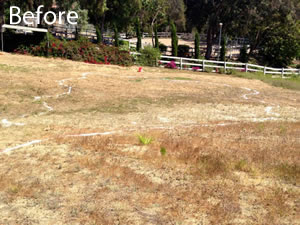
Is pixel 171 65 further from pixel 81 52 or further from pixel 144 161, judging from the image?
pixel 144 161

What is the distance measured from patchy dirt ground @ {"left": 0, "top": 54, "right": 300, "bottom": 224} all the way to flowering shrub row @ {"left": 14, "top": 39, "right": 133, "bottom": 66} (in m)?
13.1

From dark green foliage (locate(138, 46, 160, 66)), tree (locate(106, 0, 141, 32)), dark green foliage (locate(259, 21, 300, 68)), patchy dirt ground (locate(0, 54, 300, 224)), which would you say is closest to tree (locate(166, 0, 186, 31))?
dark green foliage (locate(259, 21, 300, 68))

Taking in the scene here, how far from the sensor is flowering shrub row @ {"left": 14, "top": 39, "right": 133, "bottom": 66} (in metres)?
26.9

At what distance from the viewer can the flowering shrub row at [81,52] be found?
26859mm

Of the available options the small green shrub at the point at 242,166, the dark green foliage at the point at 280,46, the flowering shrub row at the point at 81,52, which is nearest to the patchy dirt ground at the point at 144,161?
the small green shrub at the point at 242,166

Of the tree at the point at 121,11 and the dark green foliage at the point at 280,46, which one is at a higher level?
the tree at the point at 121,11

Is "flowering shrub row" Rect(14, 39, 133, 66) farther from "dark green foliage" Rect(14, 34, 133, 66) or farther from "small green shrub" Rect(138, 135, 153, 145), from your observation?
"small green shrub" Rect(138, 135, 153, 145)

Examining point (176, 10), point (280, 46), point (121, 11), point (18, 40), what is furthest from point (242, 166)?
point (176, 10)

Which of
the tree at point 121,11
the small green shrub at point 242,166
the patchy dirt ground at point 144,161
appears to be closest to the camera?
the patchy dirt ground at point 144,161

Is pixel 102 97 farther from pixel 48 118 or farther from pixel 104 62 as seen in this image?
pixel 104 62

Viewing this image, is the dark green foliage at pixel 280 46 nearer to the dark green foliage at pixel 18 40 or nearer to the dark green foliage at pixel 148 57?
the dark green foliage at pixel 148 57

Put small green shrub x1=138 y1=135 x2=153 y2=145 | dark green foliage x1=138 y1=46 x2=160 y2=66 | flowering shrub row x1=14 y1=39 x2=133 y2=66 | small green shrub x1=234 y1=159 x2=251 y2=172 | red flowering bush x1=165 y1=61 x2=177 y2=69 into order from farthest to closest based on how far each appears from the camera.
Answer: red flowering bush x1=165 y1=61 x2=177 y2=69, dark green foliage x1=138 y1=46 x2=160 y2=66, flowering shrub row x1=14 y1=39 x2=133 y2=66, small green shrub x1=138 y1=135 x2=153 y2=145, small green shrub x1=234 y1=159 x2=251 y2=172

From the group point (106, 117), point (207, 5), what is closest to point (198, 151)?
point (106, 117)

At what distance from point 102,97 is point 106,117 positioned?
3.69m
